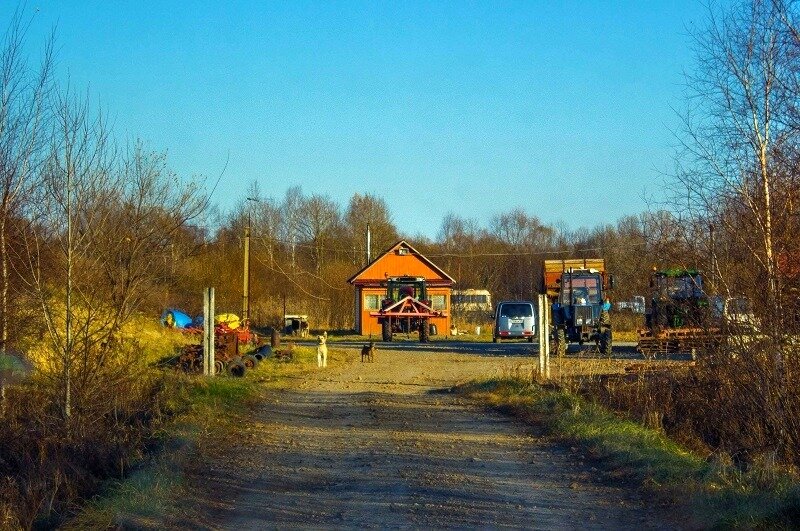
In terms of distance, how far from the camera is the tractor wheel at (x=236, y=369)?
20562 mm

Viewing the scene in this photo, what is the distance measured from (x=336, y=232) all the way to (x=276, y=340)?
45115 millimetres

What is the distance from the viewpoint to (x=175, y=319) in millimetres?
39594

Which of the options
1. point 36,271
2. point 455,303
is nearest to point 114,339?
point 36,271

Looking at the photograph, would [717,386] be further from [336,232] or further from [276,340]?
[336,232]

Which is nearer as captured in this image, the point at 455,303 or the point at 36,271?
the point at 36,271

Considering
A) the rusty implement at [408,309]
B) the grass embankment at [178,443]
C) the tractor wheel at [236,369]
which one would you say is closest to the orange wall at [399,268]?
the rusty implement at [408,309]

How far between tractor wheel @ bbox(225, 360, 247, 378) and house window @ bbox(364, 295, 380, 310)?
3179 centimetres

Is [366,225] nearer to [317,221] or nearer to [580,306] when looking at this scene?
[317,221]

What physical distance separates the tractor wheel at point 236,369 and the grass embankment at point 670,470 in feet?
25.9

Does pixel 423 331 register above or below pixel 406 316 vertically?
below

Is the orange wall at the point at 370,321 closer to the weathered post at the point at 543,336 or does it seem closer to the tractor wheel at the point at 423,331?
the tractor wheel at the point at 423,331

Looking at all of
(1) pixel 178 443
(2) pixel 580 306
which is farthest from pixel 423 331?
(1) pixel 178 443

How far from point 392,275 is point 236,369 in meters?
33.9

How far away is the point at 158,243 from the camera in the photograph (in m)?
13.6
